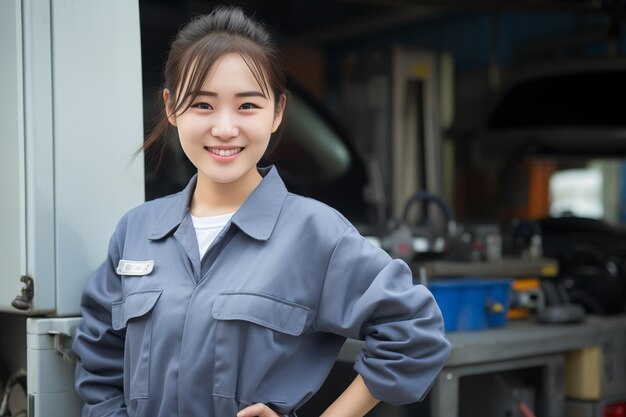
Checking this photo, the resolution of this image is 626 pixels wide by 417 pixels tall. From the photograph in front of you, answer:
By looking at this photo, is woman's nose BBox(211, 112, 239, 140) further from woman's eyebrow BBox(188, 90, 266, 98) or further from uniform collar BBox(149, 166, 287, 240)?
uniform collar BBox(149, 166, 287, 240)

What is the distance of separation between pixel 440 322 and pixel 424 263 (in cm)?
165

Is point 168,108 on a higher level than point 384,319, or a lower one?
higher

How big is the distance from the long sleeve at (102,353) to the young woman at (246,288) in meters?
0.04

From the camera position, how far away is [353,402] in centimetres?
151

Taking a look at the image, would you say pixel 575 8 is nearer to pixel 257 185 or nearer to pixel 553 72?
pixel 553 72

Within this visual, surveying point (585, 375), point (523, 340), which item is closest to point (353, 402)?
point (523, 340)

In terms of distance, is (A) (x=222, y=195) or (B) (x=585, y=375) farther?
(B) (x=585, y=375)

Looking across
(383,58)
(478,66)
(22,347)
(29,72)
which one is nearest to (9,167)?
(29,72)

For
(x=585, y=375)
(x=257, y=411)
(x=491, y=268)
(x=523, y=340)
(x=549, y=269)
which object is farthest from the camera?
(x=549, y=269)

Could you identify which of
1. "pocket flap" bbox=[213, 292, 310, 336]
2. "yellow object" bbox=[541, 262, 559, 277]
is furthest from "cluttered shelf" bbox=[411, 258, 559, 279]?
"pocket flap" bbox=[213, 292, 310, 336]

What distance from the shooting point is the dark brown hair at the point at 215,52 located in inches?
59.5

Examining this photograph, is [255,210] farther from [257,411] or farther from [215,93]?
[257,411]

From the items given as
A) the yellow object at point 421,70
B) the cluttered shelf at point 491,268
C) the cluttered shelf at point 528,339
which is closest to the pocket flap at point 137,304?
the cluttered shelf at point 528,339

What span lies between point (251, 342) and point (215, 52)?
1.73ft
